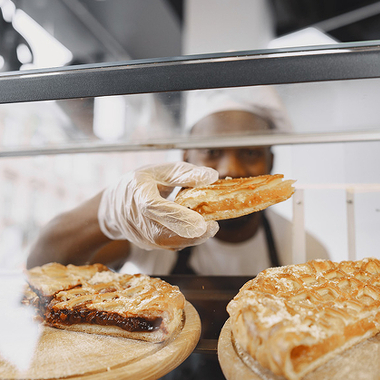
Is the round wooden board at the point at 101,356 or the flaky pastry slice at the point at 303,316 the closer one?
the flaky pastry slice at the point at 303,316

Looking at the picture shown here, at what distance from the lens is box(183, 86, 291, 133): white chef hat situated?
1110 mm

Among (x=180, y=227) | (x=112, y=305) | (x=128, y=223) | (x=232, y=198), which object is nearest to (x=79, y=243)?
(x=128, y=223)

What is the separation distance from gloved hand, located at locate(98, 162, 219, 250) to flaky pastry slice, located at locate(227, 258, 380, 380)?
1.04 feet

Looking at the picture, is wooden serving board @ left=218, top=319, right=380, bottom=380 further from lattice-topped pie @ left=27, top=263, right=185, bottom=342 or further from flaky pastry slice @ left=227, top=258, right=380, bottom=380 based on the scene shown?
lattice-topped pie @ left=27, top=263, right=185, bottom=342

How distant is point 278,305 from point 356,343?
28cm

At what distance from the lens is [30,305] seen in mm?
1361

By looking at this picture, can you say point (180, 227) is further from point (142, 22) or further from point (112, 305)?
point (142, 22)

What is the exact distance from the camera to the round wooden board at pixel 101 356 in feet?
2.93

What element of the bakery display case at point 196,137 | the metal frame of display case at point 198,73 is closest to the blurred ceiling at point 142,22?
the bakery display case at point 196,137

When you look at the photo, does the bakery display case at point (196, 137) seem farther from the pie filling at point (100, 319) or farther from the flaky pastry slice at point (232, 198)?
the flaky pastry slice at point (232, 198)

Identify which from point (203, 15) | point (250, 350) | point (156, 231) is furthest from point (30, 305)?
point (203, 15)

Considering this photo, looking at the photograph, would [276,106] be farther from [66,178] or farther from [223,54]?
[66,178]

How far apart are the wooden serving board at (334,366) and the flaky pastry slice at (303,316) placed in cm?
2

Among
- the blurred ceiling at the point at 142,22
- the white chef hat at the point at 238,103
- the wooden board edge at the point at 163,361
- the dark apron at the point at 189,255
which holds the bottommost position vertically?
the wooden board edge at the point at 163,361
